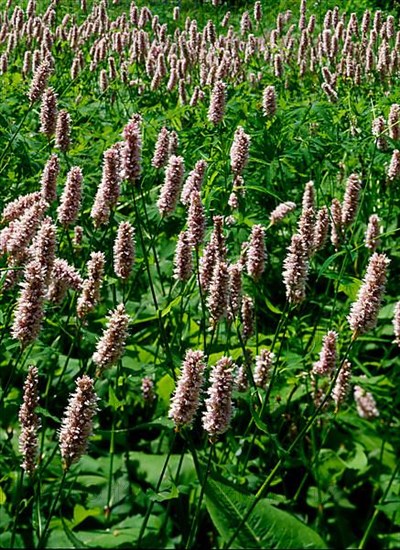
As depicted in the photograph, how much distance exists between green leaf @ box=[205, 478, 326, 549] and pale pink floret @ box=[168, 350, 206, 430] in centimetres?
31

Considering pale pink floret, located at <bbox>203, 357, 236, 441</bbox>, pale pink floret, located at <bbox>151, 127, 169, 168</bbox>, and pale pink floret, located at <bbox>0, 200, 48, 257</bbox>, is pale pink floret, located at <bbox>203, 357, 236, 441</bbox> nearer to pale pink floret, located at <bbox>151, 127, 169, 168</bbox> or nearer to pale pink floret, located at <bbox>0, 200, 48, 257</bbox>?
pale pink floret, located at <bbox>0, 200, 48, 257</bbox>

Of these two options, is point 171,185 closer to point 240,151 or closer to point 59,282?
point 240,151

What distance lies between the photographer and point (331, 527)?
2449mm

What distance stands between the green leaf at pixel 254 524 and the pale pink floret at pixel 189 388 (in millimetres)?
313

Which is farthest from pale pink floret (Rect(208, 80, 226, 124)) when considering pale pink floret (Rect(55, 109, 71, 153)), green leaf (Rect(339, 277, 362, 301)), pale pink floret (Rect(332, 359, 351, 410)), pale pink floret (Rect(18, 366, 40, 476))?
pale pink floret (Rect(18, 366, 40, 476))

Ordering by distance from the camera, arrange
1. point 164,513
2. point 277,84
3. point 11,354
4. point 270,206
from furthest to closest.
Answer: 1. point 277,84
2. point 270,206
3. point 11,354
4. point 164,513

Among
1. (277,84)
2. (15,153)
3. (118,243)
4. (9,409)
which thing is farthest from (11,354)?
(277,84)

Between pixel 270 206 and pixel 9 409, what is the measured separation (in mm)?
2052

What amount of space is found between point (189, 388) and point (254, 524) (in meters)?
0.45

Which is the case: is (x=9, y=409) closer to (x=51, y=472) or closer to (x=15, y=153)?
(x=51, y=472)

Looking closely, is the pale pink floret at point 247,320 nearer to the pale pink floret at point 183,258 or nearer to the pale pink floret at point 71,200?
the pale pink floret at point 183,258

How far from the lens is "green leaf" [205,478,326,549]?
183cm

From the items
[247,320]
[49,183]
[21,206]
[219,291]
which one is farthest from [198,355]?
[49,183]

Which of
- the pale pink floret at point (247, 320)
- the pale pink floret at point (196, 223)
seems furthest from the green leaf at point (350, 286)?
the pale pink floret at point (196, 223)
